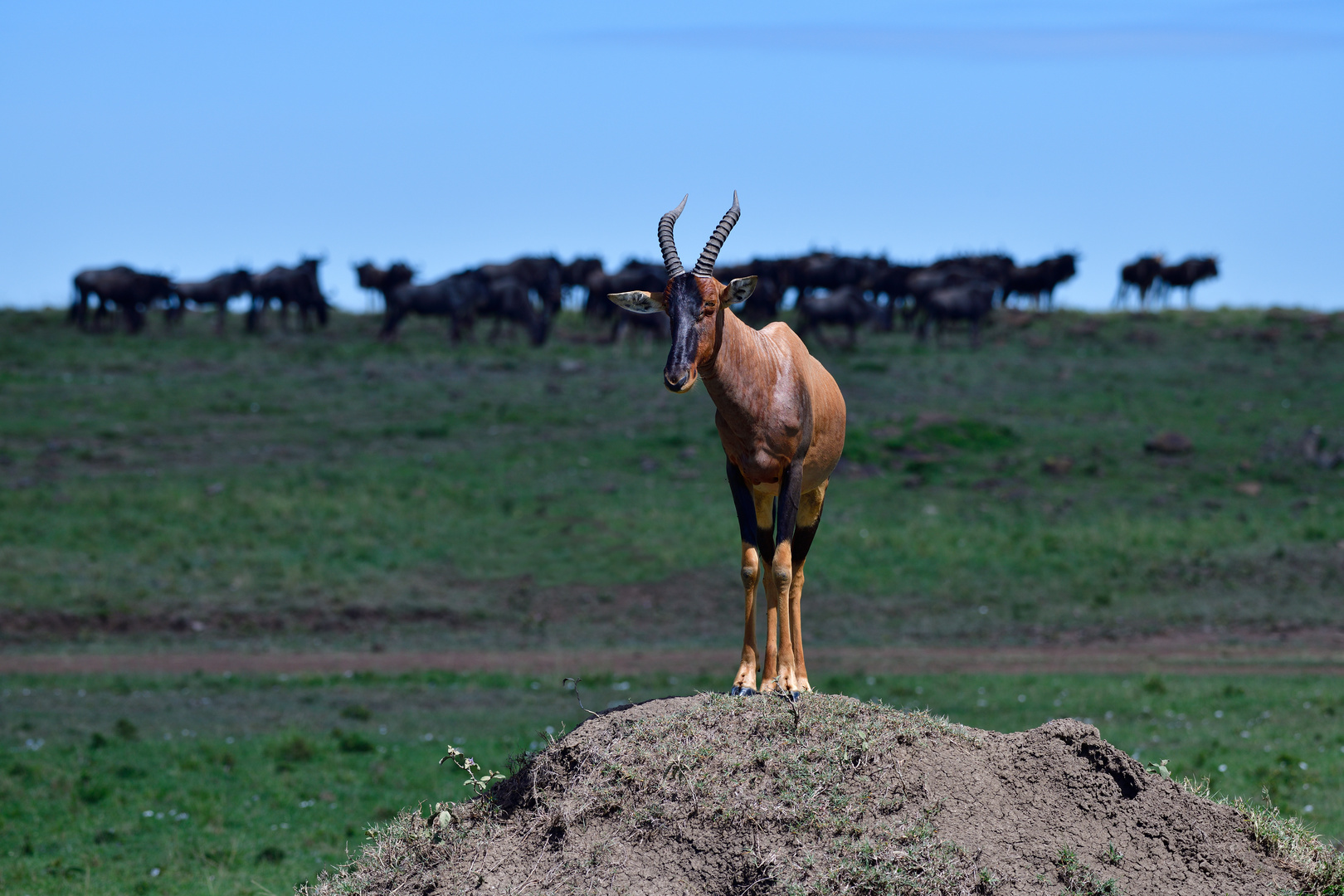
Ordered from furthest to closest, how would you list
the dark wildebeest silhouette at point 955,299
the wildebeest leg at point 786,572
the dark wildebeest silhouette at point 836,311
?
1. the dark wildebeest silhouette at point 955,299
2. the dark wildebeest silhouette at point 836,311
3. the wildebeest leg at point 786,572

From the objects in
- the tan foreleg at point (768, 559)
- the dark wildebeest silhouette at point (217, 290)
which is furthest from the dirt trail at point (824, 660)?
the dark wildebeest silhouette at point (217, 290)

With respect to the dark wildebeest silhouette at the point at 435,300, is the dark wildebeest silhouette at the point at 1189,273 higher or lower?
higher

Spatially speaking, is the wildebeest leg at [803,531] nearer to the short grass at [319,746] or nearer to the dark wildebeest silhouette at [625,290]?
the short grass at [319,746]

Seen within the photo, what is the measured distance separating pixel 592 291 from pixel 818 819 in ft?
130

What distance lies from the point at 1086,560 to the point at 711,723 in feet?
57.6

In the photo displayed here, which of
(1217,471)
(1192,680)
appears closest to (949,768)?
(1192,680)

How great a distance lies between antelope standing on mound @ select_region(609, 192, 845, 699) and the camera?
6.79 m

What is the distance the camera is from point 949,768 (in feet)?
22.7

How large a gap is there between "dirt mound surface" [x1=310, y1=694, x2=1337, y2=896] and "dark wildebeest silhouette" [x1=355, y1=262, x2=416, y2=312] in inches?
1627

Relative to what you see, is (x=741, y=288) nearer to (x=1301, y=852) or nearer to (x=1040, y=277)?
(x=1301, y=852)

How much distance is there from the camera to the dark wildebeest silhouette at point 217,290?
43281mm

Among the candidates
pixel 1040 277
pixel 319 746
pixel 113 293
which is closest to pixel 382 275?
pixel 113 293

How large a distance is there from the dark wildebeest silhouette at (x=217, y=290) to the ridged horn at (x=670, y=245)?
126 ft

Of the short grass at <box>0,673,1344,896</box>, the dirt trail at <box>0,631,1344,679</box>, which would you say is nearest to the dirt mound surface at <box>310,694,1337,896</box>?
the short grass at <box>0,673,1344,896</box>
